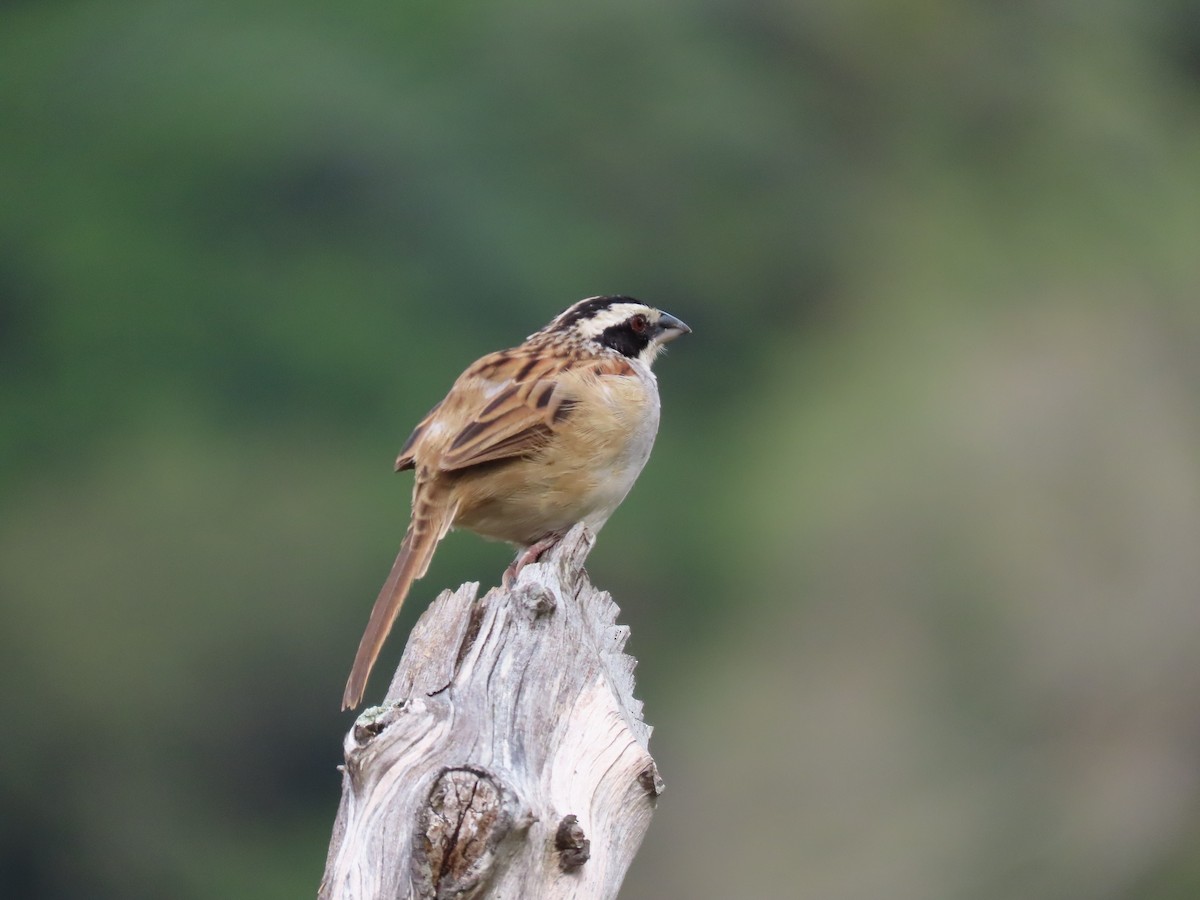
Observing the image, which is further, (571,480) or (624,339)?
(624,339)

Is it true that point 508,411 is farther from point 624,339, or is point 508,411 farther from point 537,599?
point 537,599

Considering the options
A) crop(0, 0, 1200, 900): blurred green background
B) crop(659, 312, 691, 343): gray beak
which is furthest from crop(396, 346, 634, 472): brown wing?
crop(0, 0, 1200, 900): blurred green background

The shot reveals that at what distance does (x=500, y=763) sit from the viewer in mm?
3953

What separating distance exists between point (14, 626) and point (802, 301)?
30.4 feet

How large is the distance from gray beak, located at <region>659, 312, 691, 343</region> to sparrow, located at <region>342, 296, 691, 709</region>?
1.84 feet

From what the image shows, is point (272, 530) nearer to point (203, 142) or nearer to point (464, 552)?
point (464, 552)

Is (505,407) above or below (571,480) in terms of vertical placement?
above

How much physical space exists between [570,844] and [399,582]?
1.74 meters

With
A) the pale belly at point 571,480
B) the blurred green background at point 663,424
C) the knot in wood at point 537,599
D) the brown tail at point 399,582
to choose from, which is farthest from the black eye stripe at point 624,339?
the blurred green background at point 663,424

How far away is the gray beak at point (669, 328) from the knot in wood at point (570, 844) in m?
3.30

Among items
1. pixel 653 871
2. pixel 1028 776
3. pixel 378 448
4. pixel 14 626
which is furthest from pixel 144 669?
pixel 1028 776

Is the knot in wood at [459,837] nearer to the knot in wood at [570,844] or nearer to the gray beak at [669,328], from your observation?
the knot in wood at [570,844]

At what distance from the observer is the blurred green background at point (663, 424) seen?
14.2 metres

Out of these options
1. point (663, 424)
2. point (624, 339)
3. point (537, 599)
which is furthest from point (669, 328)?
point (663, 424)
